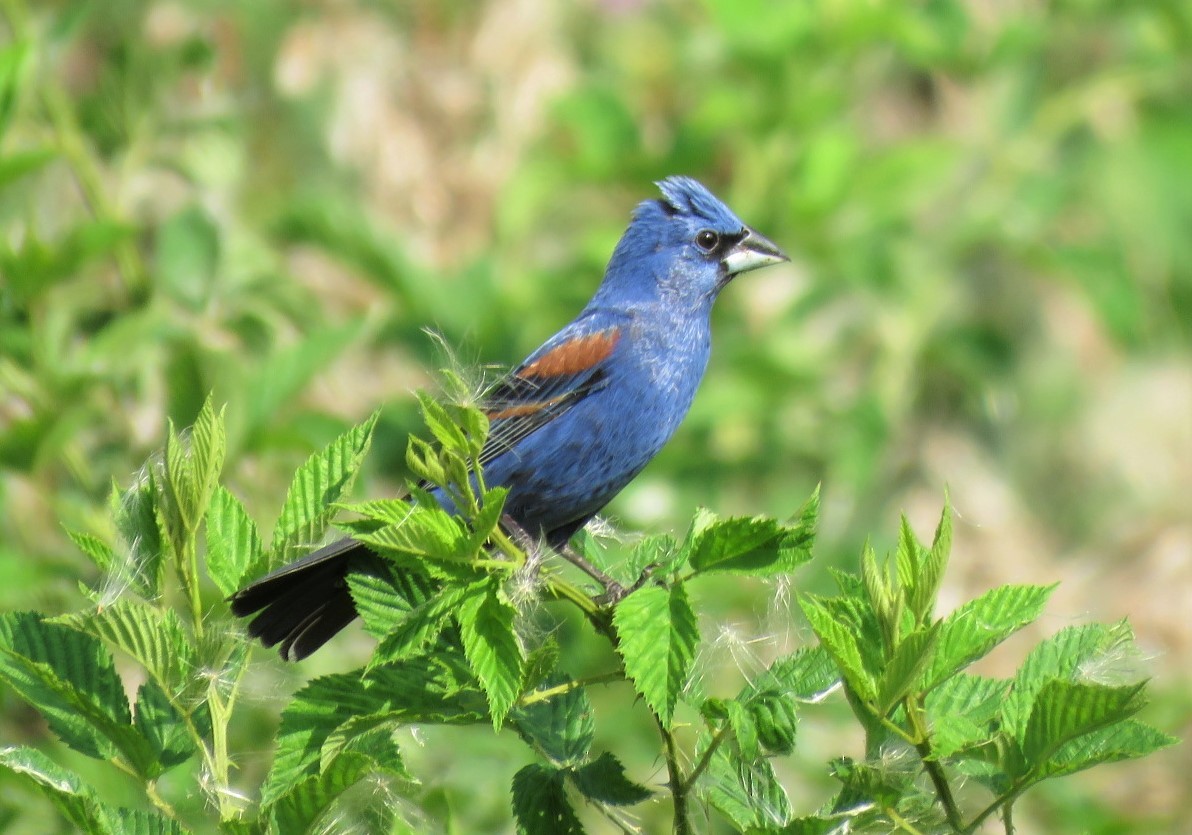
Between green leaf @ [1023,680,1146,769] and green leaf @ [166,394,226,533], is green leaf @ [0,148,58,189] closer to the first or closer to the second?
green leaf @ [166,394,226,533]

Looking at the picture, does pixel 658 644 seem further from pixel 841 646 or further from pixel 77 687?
pixel 77 687

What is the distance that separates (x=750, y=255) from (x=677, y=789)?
1865 mm

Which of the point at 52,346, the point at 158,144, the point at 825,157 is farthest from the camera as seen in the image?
the point at 825,157

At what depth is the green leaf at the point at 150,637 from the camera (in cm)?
170

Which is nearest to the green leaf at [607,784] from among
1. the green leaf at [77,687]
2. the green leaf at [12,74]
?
the green leaf at [77,687]

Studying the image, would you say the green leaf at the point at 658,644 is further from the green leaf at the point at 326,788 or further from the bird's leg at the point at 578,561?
the bird's leg at the point at 578,561

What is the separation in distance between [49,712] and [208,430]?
0.36 meters

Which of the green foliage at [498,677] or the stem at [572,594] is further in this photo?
the stem at [572,594]

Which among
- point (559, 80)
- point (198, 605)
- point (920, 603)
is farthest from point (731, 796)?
point (559, 80)

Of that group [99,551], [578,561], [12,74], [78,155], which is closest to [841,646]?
[99,551]

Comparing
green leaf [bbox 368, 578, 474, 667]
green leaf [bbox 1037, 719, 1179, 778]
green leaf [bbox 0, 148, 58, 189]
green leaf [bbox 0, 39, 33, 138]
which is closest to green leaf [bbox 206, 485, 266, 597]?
green leaf [bbox 368, 578, 474, 667]

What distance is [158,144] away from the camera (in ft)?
12.5

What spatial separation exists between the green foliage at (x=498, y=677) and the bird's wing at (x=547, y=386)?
114cm

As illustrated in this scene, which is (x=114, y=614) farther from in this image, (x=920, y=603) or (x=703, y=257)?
(x=703, y=257)
